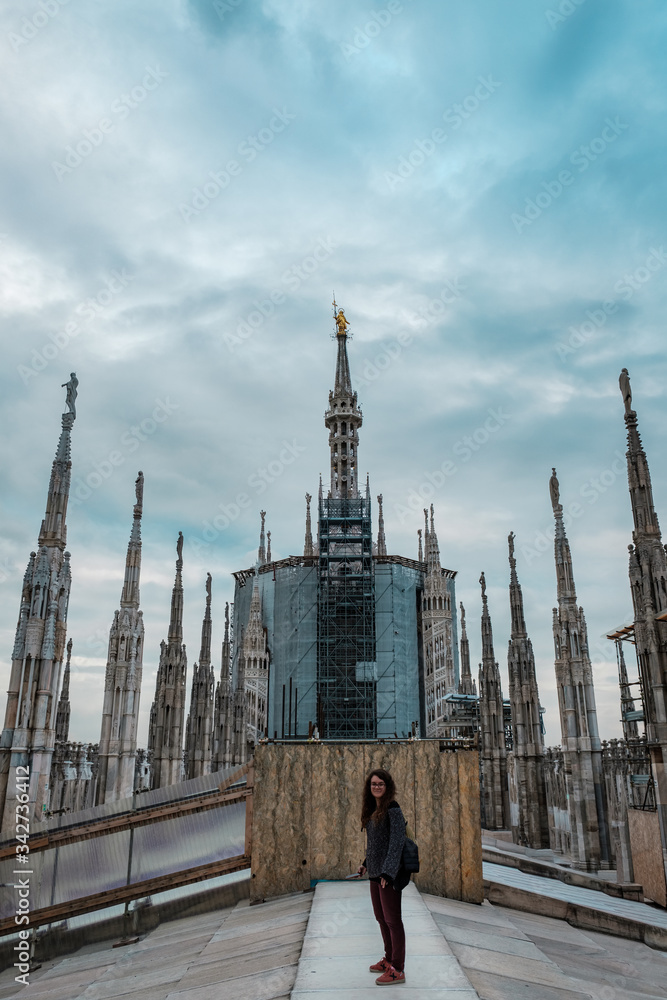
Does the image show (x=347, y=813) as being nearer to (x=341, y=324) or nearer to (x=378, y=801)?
(x=378, y=801)

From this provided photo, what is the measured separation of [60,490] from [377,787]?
12887 millimetres

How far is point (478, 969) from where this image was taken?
5352 millimetres

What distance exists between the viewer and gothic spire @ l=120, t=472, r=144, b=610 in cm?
2694

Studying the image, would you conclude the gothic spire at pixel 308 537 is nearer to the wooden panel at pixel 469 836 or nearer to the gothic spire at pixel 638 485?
the gothic spire at pixel 638 485

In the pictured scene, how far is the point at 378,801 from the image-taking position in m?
5.46

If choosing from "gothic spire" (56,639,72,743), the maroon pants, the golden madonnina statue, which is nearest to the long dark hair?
the maroon pants

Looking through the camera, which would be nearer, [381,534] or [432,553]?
[432,553]

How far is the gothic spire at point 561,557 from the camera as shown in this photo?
2877 cm

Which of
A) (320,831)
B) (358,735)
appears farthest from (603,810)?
(320,831)

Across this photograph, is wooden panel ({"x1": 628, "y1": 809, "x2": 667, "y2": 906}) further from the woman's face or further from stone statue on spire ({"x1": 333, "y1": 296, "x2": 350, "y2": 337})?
stone statue on spire ({"x1": 333, "y1": 296, "x2": 350, "y2": 337})

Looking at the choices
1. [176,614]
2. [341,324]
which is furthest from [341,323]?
[176,614]

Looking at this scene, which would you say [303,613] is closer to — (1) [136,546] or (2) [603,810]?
(1) [136,546]

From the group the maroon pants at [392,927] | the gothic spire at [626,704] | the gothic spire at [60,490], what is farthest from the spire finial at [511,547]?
the maroon pants at [392,927]

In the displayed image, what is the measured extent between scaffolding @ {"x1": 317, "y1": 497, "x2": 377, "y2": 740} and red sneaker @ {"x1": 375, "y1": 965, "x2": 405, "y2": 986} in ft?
122
